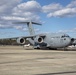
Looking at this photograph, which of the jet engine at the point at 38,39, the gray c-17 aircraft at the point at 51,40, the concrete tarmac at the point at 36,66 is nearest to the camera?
the concrete tarmac at the point at 36,66

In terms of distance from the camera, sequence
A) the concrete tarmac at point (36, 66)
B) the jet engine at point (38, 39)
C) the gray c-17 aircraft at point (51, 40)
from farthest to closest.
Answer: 1. the jet engine at point (38, 39)
2. the gray c-17 aircraft at point (51, 40)
3. the concrete tarmac at point (36, 66)

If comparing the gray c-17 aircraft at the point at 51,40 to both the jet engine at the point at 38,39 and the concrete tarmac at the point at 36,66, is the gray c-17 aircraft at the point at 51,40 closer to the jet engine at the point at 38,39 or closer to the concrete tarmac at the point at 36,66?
the jet engine at the point at 38,39

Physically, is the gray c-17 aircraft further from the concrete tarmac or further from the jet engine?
the concrete tarmac

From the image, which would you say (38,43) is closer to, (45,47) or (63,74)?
(45,47)

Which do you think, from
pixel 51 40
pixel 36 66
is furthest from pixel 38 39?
pixel 36 66

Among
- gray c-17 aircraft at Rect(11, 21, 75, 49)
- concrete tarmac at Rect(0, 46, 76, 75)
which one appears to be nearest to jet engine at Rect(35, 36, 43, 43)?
gray c-17 aircraft at Rect(11, 21, 75, 49)

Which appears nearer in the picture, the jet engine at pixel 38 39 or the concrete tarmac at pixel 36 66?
the concrete tarmac at pixel 36 66

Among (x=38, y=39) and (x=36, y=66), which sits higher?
(x=38, y=39)

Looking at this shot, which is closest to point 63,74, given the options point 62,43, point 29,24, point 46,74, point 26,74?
point 46,74

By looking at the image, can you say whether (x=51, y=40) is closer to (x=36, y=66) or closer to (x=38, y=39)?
(x=38, y=39)

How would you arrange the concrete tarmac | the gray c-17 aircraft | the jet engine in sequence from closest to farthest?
the concrete tarmac, the gray c-17 aircraft, the jet engine

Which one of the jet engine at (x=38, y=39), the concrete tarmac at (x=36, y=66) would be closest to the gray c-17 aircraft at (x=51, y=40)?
the jet engine at (x=38, y=39)

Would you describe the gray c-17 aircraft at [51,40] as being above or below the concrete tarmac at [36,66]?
above

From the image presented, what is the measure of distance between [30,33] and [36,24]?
10.2ft
